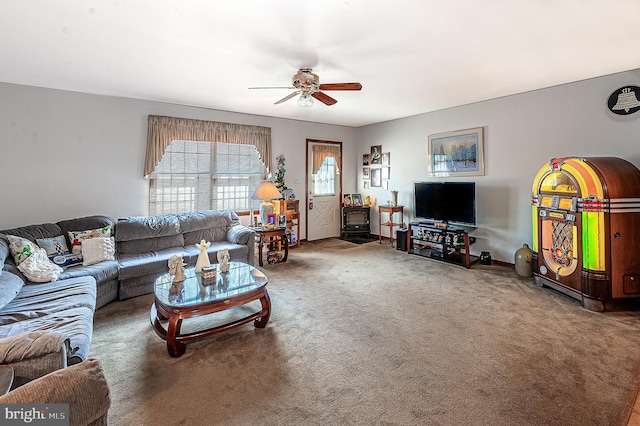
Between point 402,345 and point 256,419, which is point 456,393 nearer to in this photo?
point 402,345

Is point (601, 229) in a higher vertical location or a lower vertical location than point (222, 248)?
higher

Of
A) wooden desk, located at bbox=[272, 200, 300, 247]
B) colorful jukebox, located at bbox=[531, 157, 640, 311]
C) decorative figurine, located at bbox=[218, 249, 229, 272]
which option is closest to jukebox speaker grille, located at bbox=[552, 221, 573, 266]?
colorful jukebox, located at bbox=[531, 157, 640, 311]

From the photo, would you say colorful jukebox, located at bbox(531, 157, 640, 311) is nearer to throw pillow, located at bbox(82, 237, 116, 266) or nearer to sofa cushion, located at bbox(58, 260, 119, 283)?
sofa cushion, located at bbox(58, 260, 119, 283)

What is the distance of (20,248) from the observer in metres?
3.08

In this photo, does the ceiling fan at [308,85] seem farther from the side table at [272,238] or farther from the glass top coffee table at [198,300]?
the side table at [272,238]

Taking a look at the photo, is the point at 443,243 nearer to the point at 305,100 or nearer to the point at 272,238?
the point at 272,238

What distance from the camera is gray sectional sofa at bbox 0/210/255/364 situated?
216 centimetres

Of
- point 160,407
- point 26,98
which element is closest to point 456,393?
point 160,407

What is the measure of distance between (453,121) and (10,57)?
6.06 meters

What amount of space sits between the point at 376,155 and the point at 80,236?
557cm

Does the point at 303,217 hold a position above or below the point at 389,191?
below

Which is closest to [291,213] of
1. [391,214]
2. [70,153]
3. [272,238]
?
[272,238]

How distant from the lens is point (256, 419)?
1.78 m

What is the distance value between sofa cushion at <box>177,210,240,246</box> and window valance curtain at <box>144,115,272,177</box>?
1045 mm
